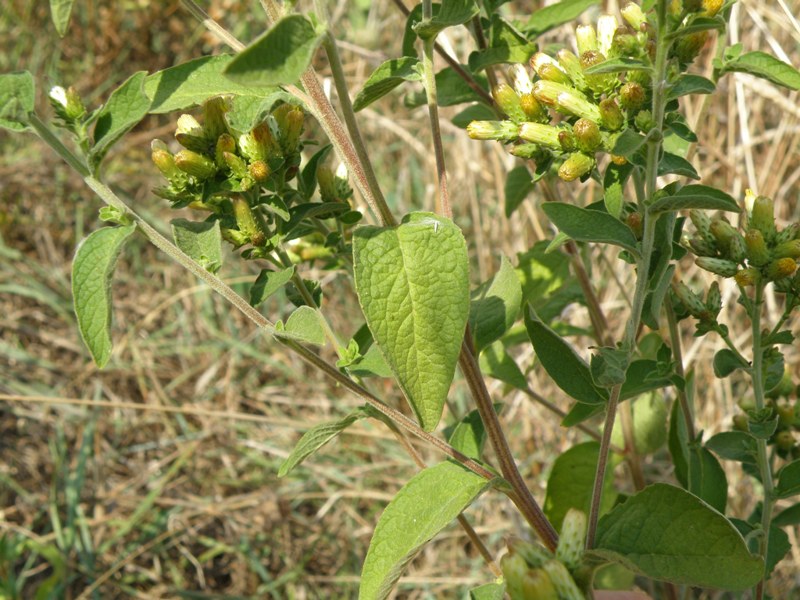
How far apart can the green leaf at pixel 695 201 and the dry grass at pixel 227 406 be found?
106 cm

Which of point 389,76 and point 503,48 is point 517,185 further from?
point 389,76

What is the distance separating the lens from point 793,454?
186 cm

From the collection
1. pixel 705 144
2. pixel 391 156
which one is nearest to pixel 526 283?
pixel 705 144

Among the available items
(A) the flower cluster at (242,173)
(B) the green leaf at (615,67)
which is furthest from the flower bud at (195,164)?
(B) the green leaf at (615,67)

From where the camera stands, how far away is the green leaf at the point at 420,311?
121 centimetres

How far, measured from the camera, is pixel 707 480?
1680mm

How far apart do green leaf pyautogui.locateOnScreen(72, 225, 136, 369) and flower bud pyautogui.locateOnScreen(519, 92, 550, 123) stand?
653 millimetres

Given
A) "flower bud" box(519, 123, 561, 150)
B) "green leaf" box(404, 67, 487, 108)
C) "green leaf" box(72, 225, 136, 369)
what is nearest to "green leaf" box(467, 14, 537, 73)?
"green leaf" box(404, 67, 487, 108)

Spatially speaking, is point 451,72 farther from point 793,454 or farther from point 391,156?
point 391,156

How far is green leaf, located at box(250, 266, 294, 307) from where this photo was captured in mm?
1417

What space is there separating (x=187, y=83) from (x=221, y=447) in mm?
2269

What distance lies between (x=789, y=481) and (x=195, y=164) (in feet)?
3.67

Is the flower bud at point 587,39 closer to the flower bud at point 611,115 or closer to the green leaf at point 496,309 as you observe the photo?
the flower bud at point 611,115

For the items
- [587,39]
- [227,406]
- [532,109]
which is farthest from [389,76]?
[227,406]
